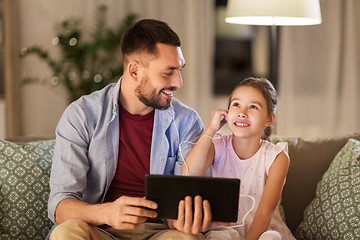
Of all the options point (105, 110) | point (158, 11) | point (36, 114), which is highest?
point (158, 11)

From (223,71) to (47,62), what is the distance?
57.5 inches

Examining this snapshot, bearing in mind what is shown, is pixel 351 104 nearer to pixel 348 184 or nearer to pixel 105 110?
pixel 348 184

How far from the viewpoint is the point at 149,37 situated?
81.1 inches

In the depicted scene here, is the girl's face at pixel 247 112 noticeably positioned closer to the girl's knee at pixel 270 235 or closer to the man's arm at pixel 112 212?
the girl's knee at pixel 270 235

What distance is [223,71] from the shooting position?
4441 mm

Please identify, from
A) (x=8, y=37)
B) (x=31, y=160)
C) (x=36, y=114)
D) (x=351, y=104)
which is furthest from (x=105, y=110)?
(x=351, y=104)

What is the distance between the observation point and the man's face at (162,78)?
202 cm

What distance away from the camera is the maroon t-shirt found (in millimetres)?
2018

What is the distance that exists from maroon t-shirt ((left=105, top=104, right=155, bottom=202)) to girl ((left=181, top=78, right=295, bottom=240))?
Answer: 18 centimetres

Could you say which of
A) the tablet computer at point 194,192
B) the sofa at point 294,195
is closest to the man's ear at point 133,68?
the sofa at point 294,195

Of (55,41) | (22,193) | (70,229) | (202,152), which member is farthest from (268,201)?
(55,41)

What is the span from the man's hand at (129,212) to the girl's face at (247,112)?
1.60 ft

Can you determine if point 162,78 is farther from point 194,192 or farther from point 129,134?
point 194,192

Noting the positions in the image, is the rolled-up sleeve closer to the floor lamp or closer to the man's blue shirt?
the man's blue shirt
